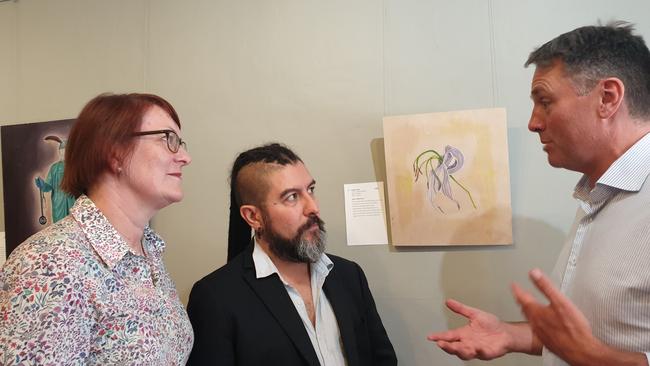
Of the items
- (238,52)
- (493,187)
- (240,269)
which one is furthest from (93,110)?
(493,187)

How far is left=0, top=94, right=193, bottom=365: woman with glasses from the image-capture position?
91cm

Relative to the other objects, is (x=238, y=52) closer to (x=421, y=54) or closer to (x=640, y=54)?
(x=421, y=54)

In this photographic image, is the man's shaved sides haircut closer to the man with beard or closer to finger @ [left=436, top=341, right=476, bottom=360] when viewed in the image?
the man with beard

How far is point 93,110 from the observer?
1186 mm

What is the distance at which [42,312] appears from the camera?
2.98 ft

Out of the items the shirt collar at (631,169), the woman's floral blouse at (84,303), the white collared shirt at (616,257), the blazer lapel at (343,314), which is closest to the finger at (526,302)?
the white collared shirt at (616,257)

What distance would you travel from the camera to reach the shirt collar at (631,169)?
1.07 metres

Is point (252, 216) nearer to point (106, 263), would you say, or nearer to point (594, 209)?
point (106, 263)

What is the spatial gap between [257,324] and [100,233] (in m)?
0.55

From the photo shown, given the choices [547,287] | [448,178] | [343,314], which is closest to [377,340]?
[343,314]

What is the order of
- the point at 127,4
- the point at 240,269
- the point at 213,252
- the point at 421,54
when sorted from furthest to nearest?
the point at 127,4 < the point at 213,252 < the point at 421,54 < the point at 240,269

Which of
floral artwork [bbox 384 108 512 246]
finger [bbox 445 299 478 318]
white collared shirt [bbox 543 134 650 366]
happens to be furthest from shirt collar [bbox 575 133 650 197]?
floral artwork [bbox 384 108 512 246]

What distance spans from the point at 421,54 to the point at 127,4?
4.73 ft

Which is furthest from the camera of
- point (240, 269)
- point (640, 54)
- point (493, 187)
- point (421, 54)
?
point (421, 54)
